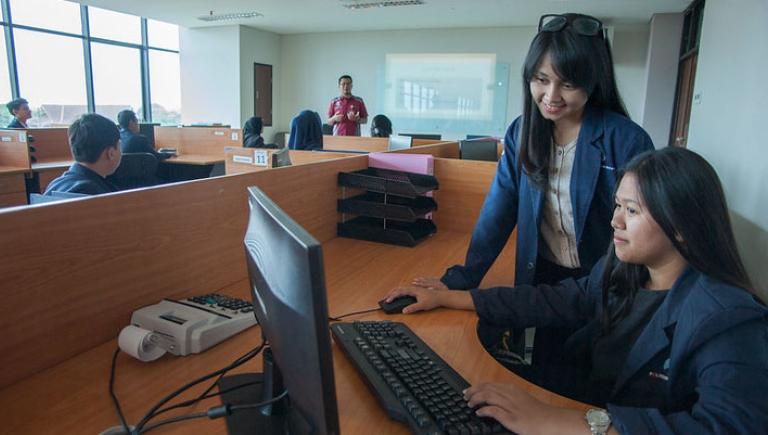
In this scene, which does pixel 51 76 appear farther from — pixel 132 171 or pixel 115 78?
pixel 132 171

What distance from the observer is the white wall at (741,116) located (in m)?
2.84

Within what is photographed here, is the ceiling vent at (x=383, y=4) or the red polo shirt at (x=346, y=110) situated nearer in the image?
the red polo shirt at (x=346, y=110)

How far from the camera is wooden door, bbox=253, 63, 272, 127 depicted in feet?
31.6

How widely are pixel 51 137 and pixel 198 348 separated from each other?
16.1 ft

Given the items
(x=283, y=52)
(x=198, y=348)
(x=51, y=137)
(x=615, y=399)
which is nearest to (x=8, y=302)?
(x=198, y=348)

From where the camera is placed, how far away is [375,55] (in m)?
9.38

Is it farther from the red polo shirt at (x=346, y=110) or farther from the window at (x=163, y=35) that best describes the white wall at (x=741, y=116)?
the window at (x=163, y=35)

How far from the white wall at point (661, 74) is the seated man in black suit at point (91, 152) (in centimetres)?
719

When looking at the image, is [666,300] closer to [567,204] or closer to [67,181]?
[567,204]

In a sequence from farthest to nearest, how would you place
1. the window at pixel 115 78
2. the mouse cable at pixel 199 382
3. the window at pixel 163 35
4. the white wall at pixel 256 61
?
the white wall at pixel 256 61, the window at pixel 163 35, the window at pixel 115 78, the mouse cable at pixel 199 382

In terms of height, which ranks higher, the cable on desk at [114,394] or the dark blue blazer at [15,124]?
the dark blue blazer at [15,124]

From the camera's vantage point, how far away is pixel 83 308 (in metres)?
0.98

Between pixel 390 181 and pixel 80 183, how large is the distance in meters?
1.25

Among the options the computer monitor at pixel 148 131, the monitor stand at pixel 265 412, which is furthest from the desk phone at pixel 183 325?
the computer monitor at pixel 148 131
